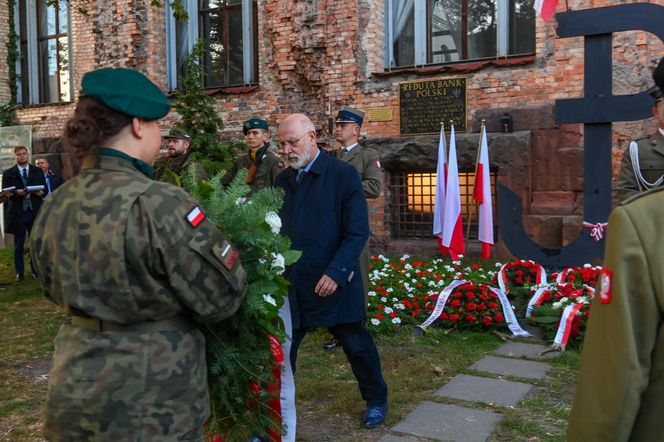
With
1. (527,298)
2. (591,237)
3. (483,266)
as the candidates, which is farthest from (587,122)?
(483,266)

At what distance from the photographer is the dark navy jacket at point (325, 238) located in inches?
144

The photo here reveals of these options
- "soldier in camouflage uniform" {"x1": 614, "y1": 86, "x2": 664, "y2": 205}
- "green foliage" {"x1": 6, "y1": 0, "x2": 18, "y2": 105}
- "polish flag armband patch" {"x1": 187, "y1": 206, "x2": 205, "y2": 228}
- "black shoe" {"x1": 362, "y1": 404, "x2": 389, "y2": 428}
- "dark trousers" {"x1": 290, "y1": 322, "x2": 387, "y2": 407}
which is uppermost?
"green foliage" {"x1": 6, "y1": 0, "x2": 18, "y2": 105}

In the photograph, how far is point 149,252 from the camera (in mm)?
1911

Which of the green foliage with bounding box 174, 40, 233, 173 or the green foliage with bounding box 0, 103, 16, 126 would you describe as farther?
the green foliage with bounding box 0, 103, 16, 126

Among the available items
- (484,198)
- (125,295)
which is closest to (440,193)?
(484,198)

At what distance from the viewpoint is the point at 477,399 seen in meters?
4.33

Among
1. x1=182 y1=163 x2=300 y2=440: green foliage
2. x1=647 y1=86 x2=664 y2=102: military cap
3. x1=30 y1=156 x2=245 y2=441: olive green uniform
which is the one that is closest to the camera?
x1=30 y1=156 x2=245 y2=441: olive green uniform

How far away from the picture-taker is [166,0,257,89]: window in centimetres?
1191

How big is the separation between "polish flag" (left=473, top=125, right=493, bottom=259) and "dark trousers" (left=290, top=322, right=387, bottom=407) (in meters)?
4.79

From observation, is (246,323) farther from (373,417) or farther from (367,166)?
(367,166)

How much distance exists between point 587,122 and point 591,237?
1.12 metres

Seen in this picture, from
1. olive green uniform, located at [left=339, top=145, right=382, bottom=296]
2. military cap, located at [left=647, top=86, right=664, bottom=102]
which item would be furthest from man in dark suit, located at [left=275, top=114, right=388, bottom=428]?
olive green uniform, located at [left=339, top=145, right=382, bottom=296]

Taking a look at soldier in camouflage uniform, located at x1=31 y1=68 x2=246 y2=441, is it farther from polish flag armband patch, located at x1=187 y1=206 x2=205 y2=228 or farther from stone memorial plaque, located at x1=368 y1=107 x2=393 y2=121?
stone memorial plaque, located at x1=368 y1=107 x2=393 y2=121

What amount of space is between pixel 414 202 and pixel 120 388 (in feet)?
28.1
